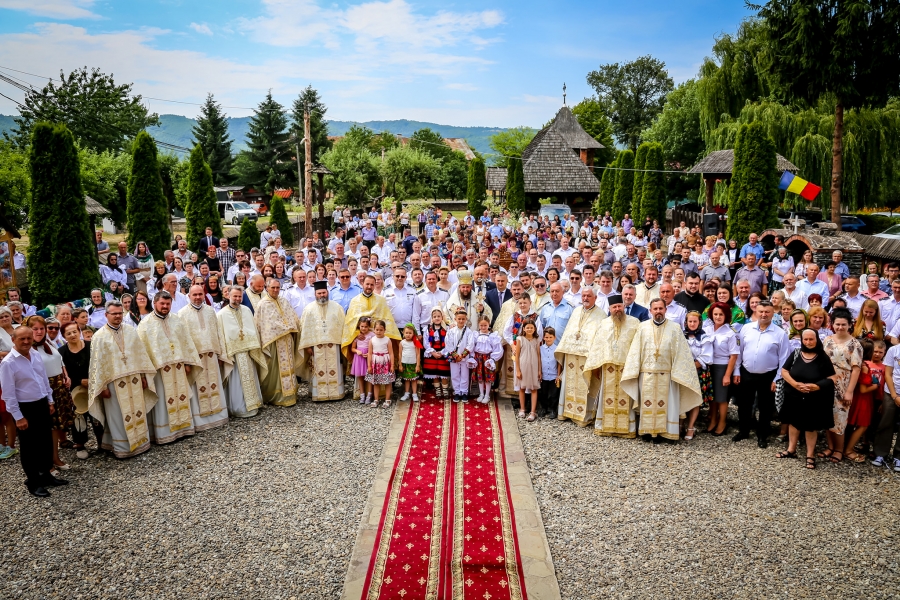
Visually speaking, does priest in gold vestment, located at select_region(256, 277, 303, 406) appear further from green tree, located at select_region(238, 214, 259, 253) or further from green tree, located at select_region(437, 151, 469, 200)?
green tree, located at select_region(437, 151, 469, 200)

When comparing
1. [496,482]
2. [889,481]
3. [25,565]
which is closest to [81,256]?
[25,565]

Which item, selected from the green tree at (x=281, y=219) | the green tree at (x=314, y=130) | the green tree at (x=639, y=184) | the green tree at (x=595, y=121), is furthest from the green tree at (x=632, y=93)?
the green tree at (x=281, y=219)

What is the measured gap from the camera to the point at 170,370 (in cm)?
797

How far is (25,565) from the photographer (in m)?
5.44

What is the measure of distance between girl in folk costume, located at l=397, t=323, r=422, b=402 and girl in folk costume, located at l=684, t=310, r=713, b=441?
363 centimetres

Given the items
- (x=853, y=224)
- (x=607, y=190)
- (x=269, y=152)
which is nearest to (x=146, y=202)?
(x=607, y=190)

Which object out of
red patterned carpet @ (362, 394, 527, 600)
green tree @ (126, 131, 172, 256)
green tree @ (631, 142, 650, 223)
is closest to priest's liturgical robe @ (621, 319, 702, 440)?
red patterned carpet @ (362, 394, 527, 600)

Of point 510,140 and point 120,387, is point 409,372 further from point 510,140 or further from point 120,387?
point 510,140

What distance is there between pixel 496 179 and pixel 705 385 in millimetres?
40950

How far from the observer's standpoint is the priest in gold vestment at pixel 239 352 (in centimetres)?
884

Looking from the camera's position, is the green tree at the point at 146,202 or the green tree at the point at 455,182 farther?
the green tree at the point at 455,182

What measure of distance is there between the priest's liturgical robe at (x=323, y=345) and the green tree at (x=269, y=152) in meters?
48.4

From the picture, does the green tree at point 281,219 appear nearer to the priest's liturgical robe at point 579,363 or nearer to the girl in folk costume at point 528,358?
the girl in folk costume at point 528,358

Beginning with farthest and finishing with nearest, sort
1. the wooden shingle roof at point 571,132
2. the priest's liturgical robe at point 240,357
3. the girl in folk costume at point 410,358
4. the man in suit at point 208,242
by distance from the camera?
the wooden shingle roof at point 571,132, the man in suit at point 208,242, the girl in folk costume at point 410,358, the priest's liturgical robe at point 240,357
